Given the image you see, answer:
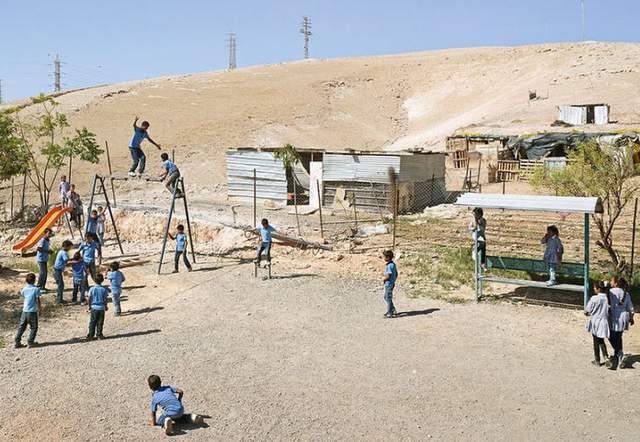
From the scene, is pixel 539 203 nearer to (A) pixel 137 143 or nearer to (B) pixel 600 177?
(B) pixel 600 177

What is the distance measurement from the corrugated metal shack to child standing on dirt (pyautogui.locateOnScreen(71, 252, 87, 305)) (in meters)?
12.6

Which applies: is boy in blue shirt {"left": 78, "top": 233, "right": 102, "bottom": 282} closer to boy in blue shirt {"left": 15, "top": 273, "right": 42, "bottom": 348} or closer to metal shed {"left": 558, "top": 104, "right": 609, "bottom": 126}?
boy in blue shirt {"left": 15, "top": 273, "right": 42, "bottom": 348}

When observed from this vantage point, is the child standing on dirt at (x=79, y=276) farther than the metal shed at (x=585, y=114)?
No

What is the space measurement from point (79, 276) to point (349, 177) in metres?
14.4

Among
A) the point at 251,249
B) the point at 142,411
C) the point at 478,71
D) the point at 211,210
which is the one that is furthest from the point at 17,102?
the point at 142,411

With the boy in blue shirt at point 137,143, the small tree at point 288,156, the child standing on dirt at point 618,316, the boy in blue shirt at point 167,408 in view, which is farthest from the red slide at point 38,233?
the child standing on dirt at point 618,316

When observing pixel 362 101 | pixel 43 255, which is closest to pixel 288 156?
pixel 43 255

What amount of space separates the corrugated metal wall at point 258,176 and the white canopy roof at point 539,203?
620 inches

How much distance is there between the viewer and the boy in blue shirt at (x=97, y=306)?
38.9 ft

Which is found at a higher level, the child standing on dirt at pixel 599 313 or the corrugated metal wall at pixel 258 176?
the corrugated metal wall at pixel 258 176

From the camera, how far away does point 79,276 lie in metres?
14.3

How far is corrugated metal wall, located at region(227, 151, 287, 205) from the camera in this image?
29.3m

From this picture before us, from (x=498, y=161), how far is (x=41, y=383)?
1115 inches

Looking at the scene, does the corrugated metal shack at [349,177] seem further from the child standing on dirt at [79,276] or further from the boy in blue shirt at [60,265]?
the boy in blue shirt at [60,265]
